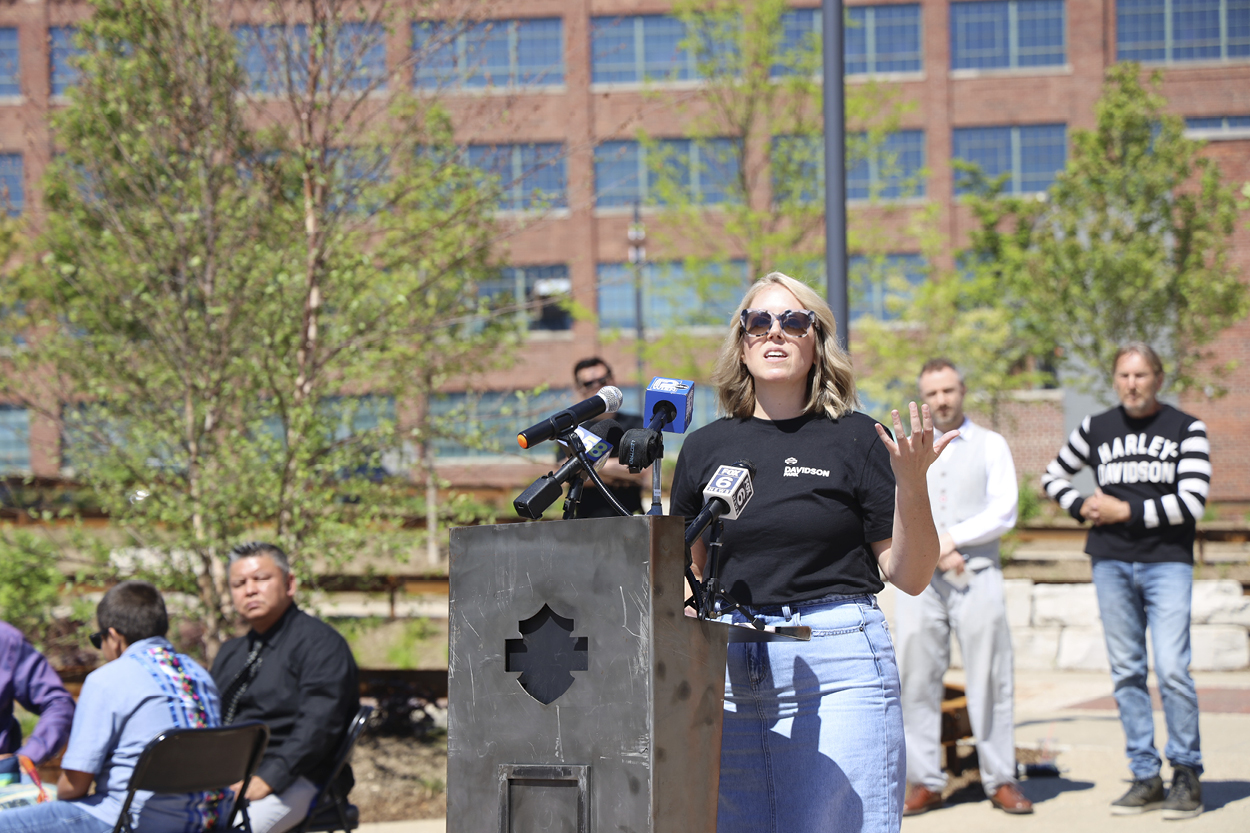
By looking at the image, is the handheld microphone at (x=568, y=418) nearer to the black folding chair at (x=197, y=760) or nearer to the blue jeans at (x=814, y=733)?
the blue jeans at (x=814, y=733)

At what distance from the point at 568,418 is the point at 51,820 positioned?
3136mm

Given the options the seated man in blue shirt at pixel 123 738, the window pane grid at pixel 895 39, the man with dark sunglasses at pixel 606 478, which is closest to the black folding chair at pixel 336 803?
the seated man in blue shirt at pixel 123 738

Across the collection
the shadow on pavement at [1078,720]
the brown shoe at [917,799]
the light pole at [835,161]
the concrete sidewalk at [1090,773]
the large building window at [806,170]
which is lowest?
the shadow on pavement at [1078,720]

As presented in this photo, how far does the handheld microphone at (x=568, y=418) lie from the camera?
2457 millimetres

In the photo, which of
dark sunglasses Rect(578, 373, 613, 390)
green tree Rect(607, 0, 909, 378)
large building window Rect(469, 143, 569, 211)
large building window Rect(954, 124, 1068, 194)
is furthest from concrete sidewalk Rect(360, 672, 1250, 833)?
large building window Rect(954, 124, 1068, 194)

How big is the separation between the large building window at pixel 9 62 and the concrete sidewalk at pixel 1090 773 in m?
5.13

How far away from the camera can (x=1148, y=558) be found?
5906 millimetres

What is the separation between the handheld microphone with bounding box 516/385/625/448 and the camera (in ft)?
8.06

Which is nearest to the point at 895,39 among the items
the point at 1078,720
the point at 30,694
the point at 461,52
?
the point at 1078,720

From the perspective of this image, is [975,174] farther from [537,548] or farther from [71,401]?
[537,548]

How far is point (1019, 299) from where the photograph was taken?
26.6 m

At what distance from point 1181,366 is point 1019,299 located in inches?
150

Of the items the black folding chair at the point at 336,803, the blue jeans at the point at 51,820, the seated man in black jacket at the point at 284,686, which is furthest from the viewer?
the black folding chair at the point at 336,803

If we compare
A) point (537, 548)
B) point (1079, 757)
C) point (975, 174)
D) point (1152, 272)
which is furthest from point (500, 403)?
point (975, 174)
